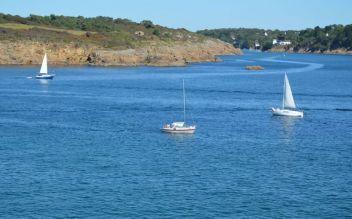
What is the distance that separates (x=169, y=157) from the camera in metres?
60.4

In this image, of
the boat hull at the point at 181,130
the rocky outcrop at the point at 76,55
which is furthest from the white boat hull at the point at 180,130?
the rocky outcrop at the point at 76,55

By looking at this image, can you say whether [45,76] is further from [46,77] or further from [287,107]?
[287,107]

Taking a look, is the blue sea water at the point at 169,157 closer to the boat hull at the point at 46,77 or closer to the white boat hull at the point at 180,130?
the white boat hull at the point at 180,130

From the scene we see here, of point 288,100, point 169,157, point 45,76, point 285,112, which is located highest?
point 288,100

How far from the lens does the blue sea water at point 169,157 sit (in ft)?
150

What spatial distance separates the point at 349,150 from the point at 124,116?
1256 inches

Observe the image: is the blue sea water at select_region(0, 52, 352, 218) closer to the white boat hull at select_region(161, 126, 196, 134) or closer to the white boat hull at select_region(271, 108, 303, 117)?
the white boat hull at select_region(271, 108, 303, 117)

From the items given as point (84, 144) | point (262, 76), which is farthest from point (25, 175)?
point (262, 76)

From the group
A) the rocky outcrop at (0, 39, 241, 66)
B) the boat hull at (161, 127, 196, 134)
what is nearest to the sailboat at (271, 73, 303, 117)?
the boat hull at (161, 127, 196, 134)

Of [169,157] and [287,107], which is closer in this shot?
[169,157]

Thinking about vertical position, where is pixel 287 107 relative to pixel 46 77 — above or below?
below

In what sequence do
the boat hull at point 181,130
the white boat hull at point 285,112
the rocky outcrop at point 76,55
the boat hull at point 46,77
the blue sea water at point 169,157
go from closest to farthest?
the blue sea water at point 169,157, the boat hull at point 181,130, the white boat hull at point 285,112, the boat hull at point 46,77, the rocky outcrop at point 76,55

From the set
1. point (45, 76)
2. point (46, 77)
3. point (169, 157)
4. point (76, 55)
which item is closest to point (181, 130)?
point (169, 157)

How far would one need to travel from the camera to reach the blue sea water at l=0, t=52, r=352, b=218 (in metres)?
45.8
